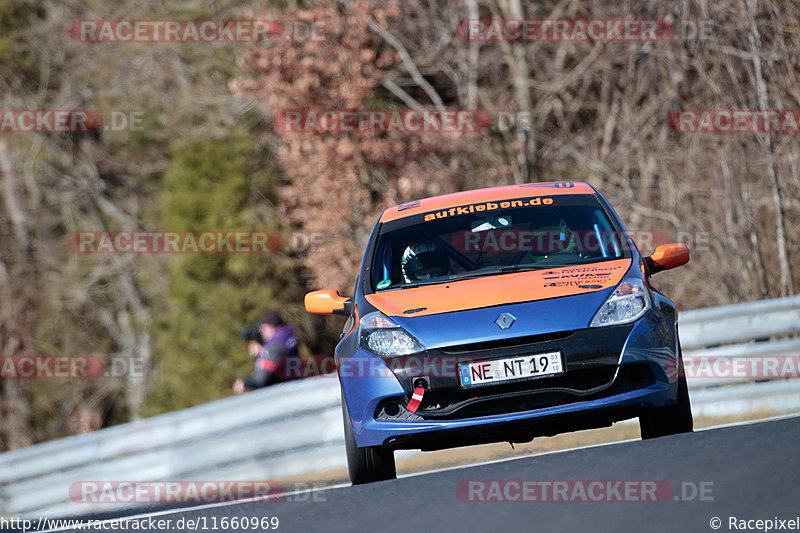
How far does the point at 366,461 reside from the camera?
736 centimetres

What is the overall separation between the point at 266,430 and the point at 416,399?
9.87 ft

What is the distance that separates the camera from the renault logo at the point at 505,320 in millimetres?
6836

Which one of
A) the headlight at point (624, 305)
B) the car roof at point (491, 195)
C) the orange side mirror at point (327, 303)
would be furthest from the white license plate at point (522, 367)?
the car roof at point (491, 195)

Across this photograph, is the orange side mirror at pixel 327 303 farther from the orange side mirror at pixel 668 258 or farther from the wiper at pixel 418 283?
the orange side mirror at pixel 668 258

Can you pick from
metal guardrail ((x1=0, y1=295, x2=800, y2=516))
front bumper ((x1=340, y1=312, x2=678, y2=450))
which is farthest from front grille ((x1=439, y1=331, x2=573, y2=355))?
metal guardrail ((x1=0, y1=295, x2=800, y2=516))

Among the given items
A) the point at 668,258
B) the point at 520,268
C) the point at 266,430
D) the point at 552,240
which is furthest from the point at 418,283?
the point at 266,430

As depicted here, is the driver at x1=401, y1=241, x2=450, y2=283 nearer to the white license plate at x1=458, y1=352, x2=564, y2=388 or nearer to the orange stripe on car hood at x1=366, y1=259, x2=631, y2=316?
the orange stripe on car hood at x1=366, y1=259, x2=631, y2=316

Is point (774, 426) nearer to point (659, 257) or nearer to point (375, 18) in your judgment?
point (659, 257)

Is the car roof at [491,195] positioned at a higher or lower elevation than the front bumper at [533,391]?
higher

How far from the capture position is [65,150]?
128 ft

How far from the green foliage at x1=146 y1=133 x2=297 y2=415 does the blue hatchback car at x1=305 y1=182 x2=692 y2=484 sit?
2439 centimetres

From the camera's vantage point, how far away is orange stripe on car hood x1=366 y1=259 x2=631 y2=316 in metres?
7.06

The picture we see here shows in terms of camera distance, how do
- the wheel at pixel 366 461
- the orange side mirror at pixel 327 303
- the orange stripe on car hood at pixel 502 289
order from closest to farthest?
the orange stripe on car hood at pixel 502 289 → the wheel at pixel 366 461 → the orange side mirror at pixel 327 303

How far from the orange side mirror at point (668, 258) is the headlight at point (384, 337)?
5.77 feet
